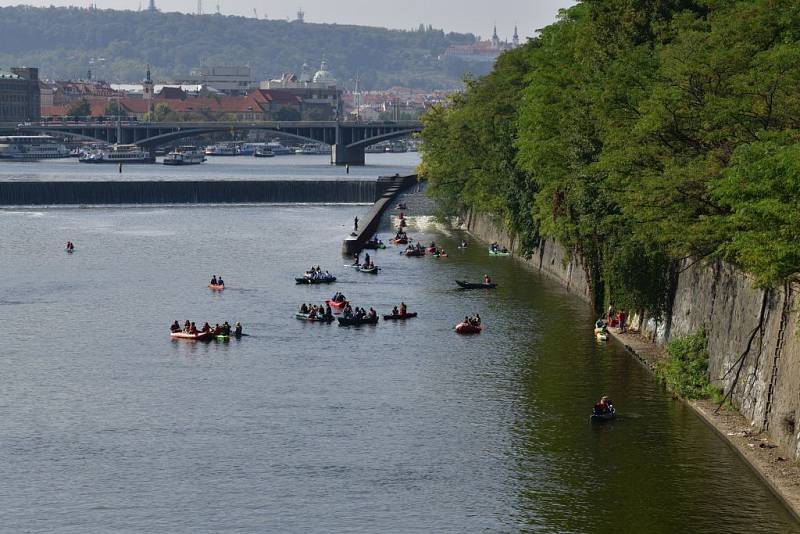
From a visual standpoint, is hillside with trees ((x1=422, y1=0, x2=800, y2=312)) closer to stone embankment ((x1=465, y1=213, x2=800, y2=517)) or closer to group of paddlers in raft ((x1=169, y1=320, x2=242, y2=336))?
stone embankment ((x1=465, y1=213, x2=800, y2=517))

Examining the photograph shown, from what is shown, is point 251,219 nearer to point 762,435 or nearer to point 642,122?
point 642,122

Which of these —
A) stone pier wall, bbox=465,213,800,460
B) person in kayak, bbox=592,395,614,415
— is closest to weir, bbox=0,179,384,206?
stone pier wall, bbox=465,213,800,460

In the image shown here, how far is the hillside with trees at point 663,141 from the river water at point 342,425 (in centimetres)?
638

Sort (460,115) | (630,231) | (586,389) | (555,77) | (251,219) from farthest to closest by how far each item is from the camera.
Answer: (251,219) < (460,115) < (555,77) < (630,231) < (586,389)

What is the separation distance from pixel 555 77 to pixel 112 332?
3518cm

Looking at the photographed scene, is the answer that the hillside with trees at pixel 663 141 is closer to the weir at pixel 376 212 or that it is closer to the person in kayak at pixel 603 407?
the person in kayak at pixel 603 407

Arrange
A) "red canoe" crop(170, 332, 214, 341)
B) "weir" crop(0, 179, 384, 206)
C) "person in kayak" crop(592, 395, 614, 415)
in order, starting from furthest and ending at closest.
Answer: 1. "weir" crop(0, 179, 384, 206)
2. "red canoe" crop(170, 332, 214, 341)
3. "person in kayak" crop(592, 395, 614, 415)

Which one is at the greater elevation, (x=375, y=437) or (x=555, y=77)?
(x=555, y=77)

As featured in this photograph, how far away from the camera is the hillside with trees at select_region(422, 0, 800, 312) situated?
5238 cm

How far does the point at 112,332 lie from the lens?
266ft

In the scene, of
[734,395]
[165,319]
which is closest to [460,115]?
[165,319]

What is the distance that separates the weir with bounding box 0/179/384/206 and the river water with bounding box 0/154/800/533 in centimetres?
8217

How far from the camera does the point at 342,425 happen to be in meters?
58.3

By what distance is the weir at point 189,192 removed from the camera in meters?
180
